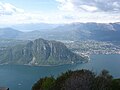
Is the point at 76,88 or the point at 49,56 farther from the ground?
the point at 76,88

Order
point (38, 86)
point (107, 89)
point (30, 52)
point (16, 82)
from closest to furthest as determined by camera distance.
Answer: point (107, 89) → point (38, 86) → point (16, 82) → point (30, 52)

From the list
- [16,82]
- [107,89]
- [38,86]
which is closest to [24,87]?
[16,82]

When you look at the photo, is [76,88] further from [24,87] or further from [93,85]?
[24,87]

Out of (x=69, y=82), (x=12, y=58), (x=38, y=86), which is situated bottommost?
(x=12, y=58)

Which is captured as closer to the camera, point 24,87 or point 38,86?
point 38,86

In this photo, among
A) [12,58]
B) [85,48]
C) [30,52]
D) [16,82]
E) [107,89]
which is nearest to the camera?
[107,89]

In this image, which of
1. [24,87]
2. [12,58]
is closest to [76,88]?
[24,87]
